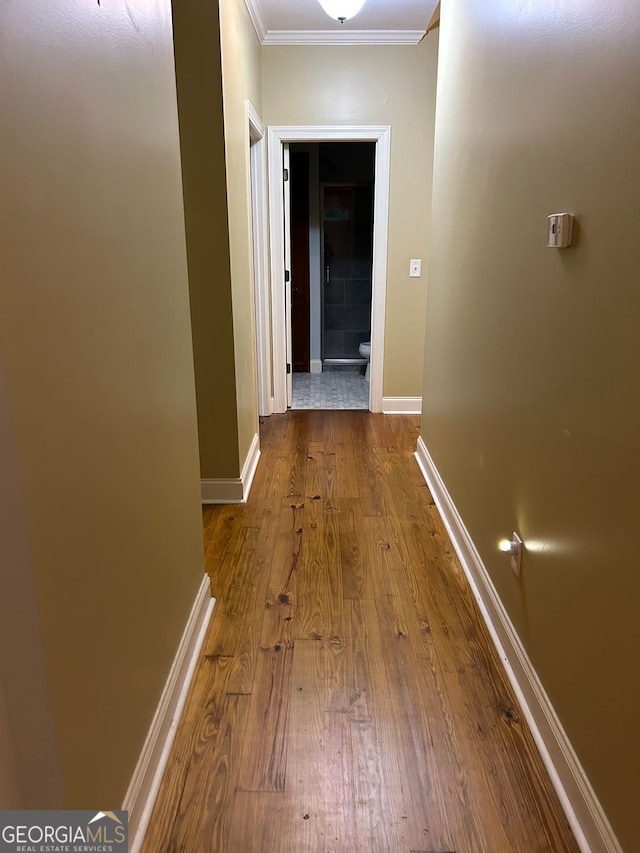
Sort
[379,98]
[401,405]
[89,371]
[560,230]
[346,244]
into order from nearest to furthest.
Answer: [89,371] < [560,230] < [379,98] < [401,405] < [346,244]

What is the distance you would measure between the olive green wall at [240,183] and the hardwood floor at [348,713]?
83 cm

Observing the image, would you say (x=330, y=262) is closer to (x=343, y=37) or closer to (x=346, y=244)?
(x=346, y=244)

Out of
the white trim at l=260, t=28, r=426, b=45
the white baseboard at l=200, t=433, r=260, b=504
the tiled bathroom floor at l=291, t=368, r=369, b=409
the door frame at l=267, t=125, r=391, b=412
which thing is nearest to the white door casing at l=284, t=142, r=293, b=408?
the door frame at l=267, t=125, r=391, b=412

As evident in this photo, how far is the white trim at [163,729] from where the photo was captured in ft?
4.35

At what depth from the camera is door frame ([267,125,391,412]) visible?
4.20 meters

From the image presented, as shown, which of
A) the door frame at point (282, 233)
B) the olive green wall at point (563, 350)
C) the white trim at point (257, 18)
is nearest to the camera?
the olive green wall at point (563, 350)

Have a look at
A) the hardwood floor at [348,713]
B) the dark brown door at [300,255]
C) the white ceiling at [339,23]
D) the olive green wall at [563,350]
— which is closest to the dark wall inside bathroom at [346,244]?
the dark brown door at [300,255]

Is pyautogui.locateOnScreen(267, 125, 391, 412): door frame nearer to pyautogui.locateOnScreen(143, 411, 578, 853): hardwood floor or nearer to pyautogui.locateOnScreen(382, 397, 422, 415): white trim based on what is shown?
pyautogui.locateOnScreen(382, 397, 422, 415): white trim

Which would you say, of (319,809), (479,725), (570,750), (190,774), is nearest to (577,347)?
(570,750)

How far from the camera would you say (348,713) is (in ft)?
5.63

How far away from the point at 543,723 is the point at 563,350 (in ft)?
3.17

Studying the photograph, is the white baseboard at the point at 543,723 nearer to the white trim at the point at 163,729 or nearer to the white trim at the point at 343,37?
the white trim at the point at 163,729

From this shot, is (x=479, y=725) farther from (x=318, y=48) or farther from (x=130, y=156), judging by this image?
(x=318, y=48)

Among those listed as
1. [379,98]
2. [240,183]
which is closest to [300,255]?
[379,98]
